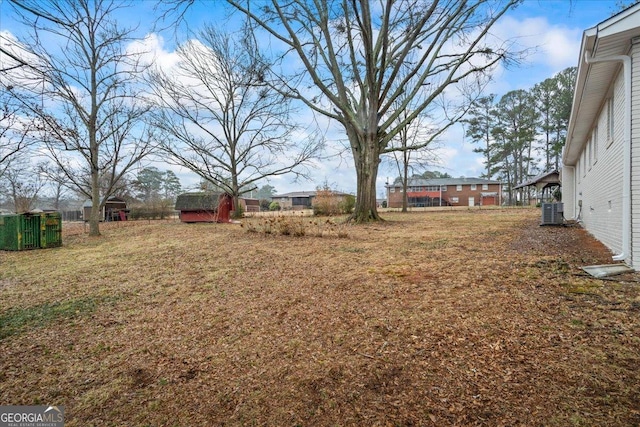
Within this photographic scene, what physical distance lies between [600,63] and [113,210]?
88.3 feet

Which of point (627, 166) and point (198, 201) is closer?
point (627, 166)

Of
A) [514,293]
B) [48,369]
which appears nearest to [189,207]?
[48,369]

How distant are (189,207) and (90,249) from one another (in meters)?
9.50

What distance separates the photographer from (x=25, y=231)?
856 cm

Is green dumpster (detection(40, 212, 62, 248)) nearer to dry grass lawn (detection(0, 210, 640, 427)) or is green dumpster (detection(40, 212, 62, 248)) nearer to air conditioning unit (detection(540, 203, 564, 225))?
dry grass lawn (detection(0, 210, 640, 427))

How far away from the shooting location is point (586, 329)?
256cm

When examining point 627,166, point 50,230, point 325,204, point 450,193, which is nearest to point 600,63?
point 627,166

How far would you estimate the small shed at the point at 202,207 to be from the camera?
17.5m

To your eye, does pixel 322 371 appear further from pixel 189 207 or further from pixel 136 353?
pixel 189 207

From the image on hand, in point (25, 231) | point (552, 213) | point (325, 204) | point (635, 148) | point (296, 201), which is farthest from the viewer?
point (296, 201)

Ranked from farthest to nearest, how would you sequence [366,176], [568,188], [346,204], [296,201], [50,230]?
[296,201], [346,204], [568,188], [366,176], [50,230]

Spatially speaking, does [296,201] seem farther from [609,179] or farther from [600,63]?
[600,63]

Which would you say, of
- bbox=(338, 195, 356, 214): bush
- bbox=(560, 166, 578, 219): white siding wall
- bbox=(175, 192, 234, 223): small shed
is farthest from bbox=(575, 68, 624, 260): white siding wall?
bbox=(175, 192, 234, 223): small shed

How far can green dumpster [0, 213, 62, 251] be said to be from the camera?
335 inches
